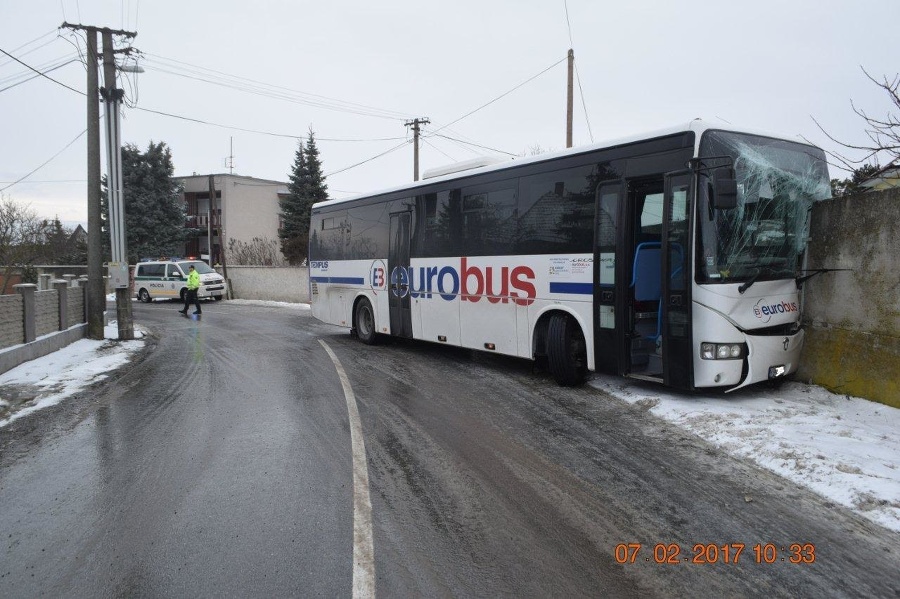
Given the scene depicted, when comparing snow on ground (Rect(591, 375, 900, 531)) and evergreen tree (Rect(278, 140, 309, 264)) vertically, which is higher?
evergreen tree (Rect(278, 140, 309, 264))

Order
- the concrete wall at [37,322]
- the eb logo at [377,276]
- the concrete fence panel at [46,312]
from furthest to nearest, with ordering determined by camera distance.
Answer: the eb logo at [377,276] → the concrete fence panel at [46,312] → the concrete wall at [37,322]

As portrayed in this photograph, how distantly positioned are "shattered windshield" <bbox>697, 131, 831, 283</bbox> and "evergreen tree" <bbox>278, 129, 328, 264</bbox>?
3992 centimetres

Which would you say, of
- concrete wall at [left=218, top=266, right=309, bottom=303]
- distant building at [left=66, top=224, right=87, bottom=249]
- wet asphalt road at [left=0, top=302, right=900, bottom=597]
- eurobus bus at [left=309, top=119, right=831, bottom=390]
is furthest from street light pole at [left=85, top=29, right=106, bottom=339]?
distant building at [left=66, top=224, right=87, bottom=249]

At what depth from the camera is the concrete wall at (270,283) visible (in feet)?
97.9

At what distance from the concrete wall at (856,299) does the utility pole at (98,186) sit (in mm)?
14869

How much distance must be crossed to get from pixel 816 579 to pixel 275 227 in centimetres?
6039

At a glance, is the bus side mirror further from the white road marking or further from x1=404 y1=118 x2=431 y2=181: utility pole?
x1=404 y1=118 x2=431 y2=181: utility pole

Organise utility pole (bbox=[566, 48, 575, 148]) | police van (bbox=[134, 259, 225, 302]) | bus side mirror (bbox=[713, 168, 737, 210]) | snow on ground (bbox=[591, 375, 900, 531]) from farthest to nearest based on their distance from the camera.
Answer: police van (bbox=[134, 259, 225, 302]) < utility pole (bbox=[566, 48, 575, 148]) < bus side mirror (bbox=[713, 168, 737, 210]) < snow on ground (bbox=[591, 375, 900, 531])

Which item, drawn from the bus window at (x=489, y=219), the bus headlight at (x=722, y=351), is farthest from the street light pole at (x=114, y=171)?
the bus headlight at (x=722, y=351)

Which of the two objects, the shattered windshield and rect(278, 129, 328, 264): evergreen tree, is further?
rect(278, 129, 328, 264): evergreen tree

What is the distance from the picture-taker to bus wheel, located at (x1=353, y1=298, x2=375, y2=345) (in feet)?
45.4

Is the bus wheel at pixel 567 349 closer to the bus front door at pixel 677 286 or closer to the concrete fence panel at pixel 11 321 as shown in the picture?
the bus front door at pixel 677 286

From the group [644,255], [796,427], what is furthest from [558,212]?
[796,427]

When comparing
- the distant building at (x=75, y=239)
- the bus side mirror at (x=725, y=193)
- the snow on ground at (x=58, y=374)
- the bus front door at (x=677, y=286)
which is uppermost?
the distant building at (x=75, y=239)
